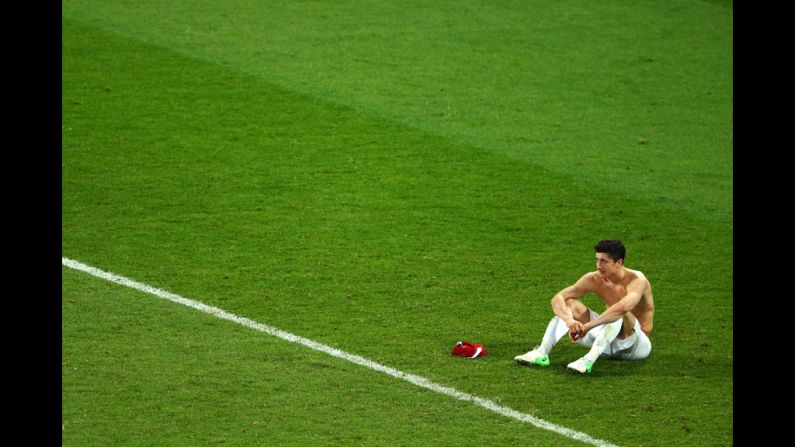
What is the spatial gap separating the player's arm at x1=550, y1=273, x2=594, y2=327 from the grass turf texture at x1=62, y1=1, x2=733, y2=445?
380mm

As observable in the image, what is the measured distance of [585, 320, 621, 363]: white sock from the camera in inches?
325

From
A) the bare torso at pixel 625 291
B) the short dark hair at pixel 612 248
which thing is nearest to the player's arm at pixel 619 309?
the bare torso at pixel 625 291

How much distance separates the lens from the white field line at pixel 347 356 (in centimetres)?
734

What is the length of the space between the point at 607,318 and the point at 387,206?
3.61m

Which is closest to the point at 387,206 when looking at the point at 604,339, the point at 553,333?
the point at 553,333

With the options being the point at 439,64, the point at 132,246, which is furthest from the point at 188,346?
the point at 439,64

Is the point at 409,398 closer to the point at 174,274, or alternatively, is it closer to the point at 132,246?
the point at 174,274

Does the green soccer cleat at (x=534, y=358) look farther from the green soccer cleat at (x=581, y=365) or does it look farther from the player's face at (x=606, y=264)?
the player's face at (x=606, y=264)

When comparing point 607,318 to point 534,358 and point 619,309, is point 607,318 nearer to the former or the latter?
point 619,309

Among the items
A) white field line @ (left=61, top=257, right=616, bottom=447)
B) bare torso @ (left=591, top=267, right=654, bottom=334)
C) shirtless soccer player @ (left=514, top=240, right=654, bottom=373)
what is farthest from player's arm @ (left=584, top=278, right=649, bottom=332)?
white field line @ (left=61, top=257, right=616, bottom=447)

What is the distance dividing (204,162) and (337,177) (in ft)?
4.26

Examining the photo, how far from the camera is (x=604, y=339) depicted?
27.3 feet

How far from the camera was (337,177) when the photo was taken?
12078 millimetres

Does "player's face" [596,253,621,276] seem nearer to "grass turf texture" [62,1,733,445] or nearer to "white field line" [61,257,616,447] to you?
"grass turf texture" [62,1,733,445]
